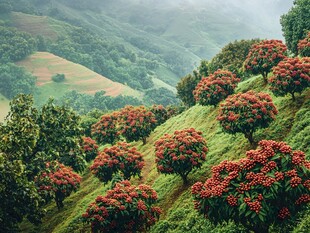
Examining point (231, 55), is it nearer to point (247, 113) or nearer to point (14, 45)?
point (247, 113)

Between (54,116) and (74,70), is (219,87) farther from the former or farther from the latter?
(74,70)

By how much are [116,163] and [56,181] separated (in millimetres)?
4890

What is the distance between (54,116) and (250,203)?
18713mm

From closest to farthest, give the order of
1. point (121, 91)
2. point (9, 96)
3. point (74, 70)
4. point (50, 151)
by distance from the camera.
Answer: point (50, 151), point (9, 96), point (121, 91), point (74, 70)

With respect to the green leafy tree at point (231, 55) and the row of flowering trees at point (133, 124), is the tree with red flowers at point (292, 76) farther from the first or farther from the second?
the green leafy tree at point (231, 55)

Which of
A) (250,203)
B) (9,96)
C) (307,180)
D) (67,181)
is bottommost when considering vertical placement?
(9,96)

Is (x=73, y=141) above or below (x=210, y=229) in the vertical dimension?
below

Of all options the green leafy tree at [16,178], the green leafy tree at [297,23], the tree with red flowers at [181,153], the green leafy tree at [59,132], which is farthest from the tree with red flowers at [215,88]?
the green leafy tree at [297,23]

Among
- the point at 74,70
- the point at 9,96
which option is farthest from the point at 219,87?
the point at 74,70

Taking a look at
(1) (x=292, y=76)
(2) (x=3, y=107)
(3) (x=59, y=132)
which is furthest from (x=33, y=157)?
(2) (x=3, y=107)

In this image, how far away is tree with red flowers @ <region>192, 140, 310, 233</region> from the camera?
32.7 ft

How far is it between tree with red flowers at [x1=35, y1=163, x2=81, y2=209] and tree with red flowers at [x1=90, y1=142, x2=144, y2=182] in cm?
230

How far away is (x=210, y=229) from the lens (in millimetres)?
15891

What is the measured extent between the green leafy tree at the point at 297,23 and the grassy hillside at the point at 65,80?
114543 millimetres
